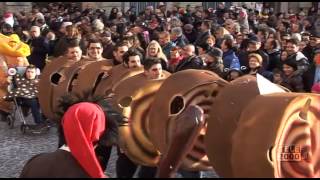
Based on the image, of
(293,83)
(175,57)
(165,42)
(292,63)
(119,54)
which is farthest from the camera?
(165,42)

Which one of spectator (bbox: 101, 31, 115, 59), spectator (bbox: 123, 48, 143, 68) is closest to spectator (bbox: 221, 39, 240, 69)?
spectator (bbox: 101, 31, 115, 59)

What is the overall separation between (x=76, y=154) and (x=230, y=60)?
5.33 m

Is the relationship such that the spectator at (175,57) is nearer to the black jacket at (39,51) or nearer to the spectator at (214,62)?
the spectator at (214,62)

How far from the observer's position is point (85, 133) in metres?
2.96

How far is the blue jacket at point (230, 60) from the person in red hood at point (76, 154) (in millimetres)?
4872

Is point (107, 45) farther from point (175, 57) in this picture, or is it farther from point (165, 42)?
point (175, 57)

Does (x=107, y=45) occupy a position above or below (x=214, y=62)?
below

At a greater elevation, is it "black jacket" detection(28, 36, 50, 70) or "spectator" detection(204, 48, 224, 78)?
"spectator" detection(204, 48, 224, 78)

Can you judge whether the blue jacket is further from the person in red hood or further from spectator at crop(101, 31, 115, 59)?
the person in red hood

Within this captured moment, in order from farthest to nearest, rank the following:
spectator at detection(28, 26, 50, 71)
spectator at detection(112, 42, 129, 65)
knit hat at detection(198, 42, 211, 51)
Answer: spectator at detection(28, 26, 50, 71) → knit hat at detection(198, 42, 211, 51) → spectator at detection(112, 42, 129, 65)

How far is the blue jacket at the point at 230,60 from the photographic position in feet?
25.7

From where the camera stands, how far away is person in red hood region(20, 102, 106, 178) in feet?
9.40

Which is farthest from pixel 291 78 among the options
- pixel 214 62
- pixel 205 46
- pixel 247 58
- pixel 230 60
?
pixel 205 46

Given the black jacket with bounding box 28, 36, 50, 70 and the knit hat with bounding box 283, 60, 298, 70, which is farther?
the black jacket with bounding box 28, 36, 50, 70
